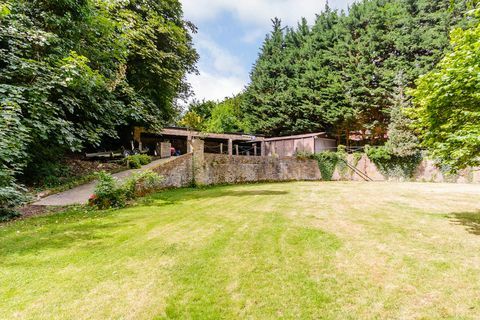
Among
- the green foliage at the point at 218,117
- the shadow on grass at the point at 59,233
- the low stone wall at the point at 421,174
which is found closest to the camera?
the shadow on grass at the point at 59,233

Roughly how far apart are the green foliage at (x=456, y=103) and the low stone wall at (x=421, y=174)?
11.8m

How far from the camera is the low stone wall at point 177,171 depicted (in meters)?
12.6

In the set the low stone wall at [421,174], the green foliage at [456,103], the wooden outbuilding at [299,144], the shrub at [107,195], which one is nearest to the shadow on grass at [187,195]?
the shrub at [107,195]

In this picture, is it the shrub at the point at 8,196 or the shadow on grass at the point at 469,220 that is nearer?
the shadow on grass at the point at 469,220

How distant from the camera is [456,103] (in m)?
5.20

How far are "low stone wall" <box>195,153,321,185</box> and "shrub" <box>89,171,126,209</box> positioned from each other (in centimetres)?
639

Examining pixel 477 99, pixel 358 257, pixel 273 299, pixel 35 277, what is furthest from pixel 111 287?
pixel 477 99

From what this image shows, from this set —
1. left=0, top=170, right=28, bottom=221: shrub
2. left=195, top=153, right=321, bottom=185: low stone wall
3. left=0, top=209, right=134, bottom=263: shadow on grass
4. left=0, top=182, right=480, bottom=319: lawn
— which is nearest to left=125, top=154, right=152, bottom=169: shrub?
left=195, top=153, right=321, bottom=185: low stone wall

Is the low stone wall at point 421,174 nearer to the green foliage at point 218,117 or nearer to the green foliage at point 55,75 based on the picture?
the green foliage at point 218,117

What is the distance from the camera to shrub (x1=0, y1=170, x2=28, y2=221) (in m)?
6.00

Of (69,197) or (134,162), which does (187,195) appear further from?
(134,162)

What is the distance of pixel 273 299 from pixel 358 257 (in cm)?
176

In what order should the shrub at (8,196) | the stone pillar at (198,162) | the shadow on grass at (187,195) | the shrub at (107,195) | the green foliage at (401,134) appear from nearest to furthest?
the shrub at (8,196) → the shrub at (107,195) → the shadow on grass at (187,195) → the stone pillar at (198,162) → the green foliage at (401,134)

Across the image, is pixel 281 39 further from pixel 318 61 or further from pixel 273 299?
pixel 273 299
